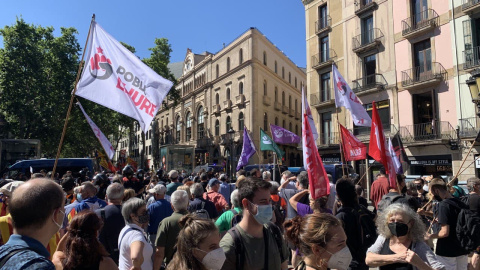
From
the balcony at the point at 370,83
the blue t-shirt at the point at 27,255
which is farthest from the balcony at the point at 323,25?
the blue t-shirt at the point at 27,255

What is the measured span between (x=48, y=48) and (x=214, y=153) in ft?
67.6

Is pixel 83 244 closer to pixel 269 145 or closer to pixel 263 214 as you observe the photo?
pixel 263 214

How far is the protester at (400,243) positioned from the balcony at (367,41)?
2216 cm

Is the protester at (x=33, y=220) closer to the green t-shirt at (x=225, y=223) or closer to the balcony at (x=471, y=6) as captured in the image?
the green t-shirt at (x=225, y=223)

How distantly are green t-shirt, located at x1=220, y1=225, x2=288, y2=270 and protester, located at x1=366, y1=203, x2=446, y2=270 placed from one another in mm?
884

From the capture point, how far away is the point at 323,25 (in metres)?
27.2

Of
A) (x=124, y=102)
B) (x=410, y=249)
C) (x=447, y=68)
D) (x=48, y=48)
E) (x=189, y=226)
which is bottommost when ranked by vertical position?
(x=410, y=249)

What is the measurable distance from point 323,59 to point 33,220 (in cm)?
2723

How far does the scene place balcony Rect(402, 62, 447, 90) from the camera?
19.1m

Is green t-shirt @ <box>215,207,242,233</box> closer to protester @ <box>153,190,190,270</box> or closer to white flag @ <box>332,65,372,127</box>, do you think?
protester @ <box>153,190,190,270</box>

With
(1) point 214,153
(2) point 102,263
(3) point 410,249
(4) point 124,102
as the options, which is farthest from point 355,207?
(1) point 214,153

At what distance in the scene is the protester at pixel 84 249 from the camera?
2.45m

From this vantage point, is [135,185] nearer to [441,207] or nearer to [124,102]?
[124,102]

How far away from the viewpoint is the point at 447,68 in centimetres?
1895
